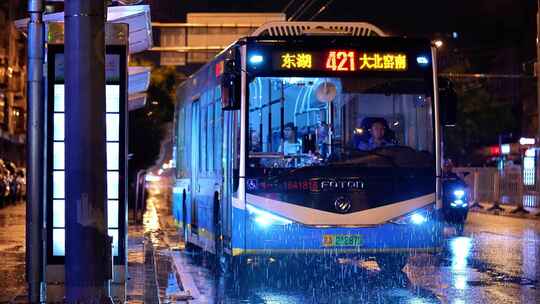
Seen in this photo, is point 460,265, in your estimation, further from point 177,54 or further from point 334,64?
point 177,54

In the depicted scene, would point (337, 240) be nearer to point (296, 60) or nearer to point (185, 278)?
point (296, 60)

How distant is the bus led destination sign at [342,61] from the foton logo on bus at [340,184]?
5.02 feet

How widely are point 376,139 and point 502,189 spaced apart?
78.5 feet

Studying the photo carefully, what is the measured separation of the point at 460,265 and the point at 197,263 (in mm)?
4619

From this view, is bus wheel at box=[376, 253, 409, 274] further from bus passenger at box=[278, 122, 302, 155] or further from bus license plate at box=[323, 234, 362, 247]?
bus passenger at box=[278, 122, 302, 155]

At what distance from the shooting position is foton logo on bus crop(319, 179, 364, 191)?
13.0m

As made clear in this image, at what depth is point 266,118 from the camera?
1295cm

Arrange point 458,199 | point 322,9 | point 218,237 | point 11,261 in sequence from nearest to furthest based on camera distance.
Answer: point 218,237, point 11,261, point 458,199, point 322,9

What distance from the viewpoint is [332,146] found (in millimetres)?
13039

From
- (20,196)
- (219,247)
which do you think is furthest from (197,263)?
(20,196)

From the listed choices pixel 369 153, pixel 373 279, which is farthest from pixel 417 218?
pixel 373 279

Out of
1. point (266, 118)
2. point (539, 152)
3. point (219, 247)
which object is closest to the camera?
point (266, 118)

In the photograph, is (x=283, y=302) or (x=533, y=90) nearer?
(x=283, y=302)

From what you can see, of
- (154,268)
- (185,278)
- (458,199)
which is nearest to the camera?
(185,278)
